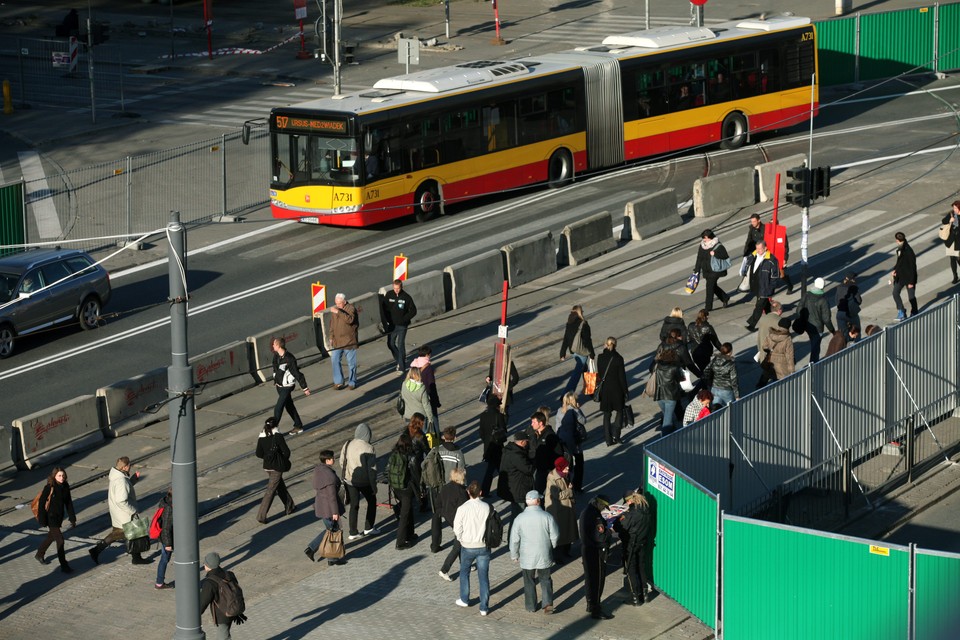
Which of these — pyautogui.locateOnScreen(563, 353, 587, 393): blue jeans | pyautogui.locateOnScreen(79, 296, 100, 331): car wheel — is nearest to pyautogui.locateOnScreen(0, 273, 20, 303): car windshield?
pyautogui.locateOnScreen(79, 296, 100, 331): car wheel

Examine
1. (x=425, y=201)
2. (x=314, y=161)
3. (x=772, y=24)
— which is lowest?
(x=425, y=201)

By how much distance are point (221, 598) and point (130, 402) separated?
28.3 feet

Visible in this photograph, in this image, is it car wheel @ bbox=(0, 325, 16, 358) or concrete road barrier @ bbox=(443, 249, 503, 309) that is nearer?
car wheel @ bbox=(0, 325, 16, 358)

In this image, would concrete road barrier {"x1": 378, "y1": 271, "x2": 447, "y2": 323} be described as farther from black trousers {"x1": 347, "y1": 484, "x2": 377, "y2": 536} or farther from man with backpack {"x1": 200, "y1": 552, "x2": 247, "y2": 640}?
man with backpack {"x1": 200, "y1": 552, "x2": 247, "y2": 640}

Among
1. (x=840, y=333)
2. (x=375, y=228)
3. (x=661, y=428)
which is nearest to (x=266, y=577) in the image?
(x=661, y=428)

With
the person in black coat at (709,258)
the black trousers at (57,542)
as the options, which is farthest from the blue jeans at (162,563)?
the person in black coat at (709,258)

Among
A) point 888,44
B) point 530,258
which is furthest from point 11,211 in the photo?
point 888,44

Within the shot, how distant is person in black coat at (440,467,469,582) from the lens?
17.0 metres

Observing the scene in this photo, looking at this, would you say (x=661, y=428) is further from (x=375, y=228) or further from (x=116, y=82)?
(x=116, y=82)

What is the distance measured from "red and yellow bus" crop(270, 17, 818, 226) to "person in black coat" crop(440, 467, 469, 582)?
1675cm

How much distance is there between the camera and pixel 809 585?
14.2 m

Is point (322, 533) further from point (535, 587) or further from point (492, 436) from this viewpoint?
point (535, 587)

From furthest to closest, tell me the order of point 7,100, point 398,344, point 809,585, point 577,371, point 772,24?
point 7,100
point 772,24
point 398,344
point 577,371
point 809,585

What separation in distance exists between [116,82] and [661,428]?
36.4 metres
